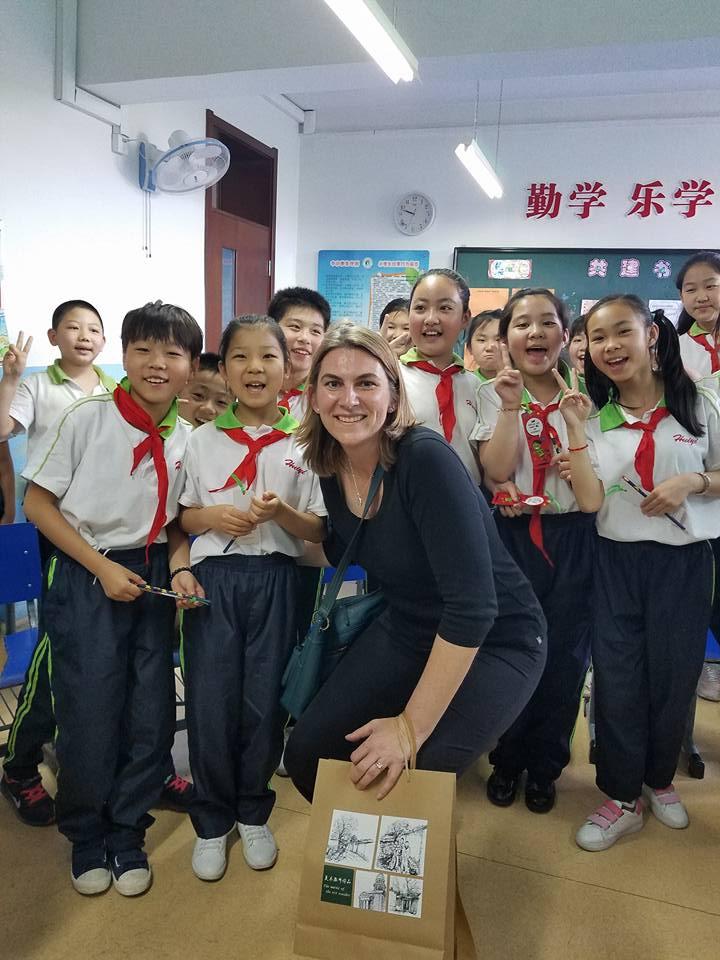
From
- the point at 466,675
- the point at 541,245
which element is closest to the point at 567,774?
the point at 466,675

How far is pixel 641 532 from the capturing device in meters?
1.97

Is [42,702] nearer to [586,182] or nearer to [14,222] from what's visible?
[14,222]

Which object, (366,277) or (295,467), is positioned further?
(366,277)

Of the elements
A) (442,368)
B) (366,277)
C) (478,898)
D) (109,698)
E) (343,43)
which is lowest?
(478,898)

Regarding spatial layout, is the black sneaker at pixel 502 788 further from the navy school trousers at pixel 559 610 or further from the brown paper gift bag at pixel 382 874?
the brown paper gift bag at pixel 382 874

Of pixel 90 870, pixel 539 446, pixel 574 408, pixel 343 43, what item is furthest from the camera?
pixel 343 43

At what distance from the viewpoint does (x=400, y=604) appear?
5.43 ft

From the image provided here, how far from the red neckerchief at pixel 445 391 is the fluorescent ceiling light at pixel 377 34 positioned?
53.3 inches

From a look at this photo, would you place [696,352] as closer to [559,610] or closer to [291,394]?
[559,610]

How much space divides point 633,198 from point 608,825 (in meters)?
5.08

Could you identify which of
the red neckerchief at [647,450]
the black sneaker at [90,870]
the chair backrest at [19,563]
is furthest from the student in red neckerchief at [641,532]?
the chair backrest at [19,563]

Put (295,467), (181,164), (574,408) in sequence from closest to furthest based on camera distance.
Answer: (295,467) < (574,408) < (181,164)

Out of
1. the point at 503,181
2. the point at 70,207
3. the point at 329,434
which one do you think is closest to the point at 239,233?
the point at 70,207

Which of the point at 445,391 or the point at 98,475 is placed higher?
the point at 445,391
